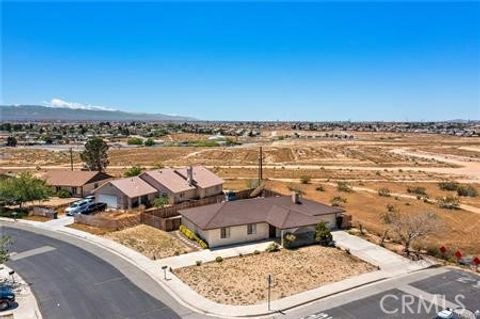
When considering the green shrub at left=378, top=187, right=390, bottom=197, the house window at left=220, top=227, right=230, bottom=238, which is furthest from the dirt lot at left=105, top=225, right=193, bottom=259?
the green shrub at left=378, top=187, right=390, bottom=197

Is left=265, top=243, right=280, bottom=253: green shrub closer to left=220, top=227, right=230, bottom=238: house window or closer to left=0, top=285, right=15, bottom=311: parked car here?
left=220, top=227, right=230, bottom=238: house window

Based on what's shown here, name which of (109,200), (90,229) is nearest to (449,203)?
(109,200)

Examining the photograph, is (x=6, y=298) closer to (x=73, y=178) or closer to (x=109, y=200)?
(x=109, y=200)

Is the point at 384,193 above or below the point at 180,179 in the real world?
below

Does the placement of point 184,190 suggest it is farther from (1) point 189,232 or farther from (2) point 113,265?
(2) point 113,265

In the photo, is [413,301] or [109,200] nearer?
[413,301]

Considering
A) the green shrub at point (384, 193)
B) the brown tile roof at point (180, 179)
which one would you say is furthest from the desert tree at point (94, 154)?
the green shrub at point (384, 193)
